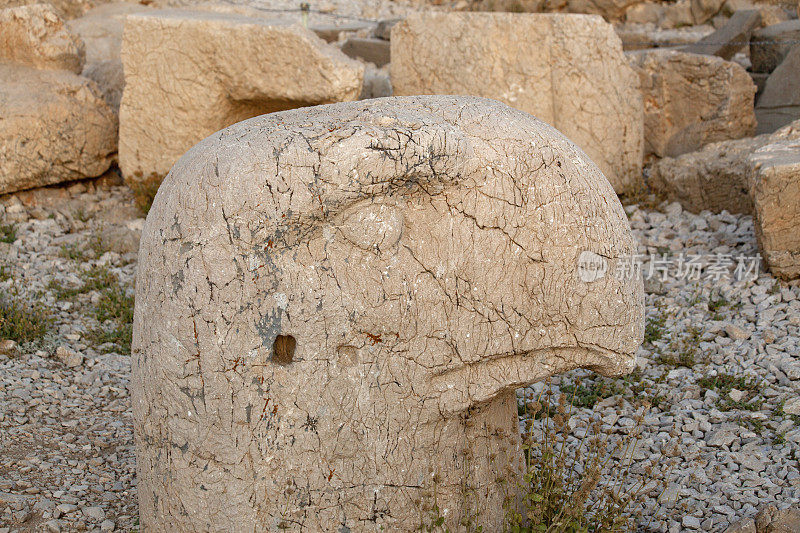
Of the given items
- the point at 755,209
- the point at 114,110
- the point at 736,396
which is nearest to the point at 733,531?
the point at 736,396

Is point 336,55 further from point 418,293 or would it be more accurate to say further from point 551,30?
point 418,293

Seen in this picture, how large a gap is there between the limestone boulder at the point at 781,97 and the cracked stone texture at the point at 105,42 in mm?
5701

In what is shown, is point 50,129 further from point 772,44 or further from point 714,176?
point 772,44

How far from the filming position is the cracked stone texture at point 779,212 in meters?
4.65

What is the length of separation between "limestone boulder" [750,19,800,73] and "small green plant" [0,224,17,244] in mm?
6675

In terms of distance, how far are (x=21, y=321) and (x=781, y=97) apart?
6305 millimetres

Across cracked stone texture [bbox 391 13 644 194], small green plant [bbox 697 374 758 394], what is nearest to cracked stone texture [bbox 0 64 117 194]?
cracked stone texture [bbox 391 13 644 194]

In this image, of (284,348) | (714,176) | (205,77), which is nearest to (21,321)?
(205,77)

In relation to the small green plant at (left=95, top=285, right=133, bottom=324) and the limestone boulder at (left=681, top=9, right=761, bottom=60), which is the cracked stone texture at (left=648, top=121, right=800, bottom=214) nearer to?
the limestone boulder at (left=681, top=9, right=761, bottom=60)

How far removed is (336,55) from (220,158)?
136 inches

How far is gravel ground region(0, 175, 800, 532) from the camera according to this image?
125 inches

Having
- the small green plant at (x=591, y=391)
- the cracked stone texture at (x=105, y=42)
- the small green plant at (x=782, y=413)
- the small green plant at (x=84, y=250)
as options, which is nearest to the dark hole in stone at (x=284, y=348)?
the small green plant at (x=591, y=391)

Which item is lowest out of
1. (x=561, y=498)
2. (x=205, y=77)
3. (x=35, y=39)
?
(x=561, y=498)

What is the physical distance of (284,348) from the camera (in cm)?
242
